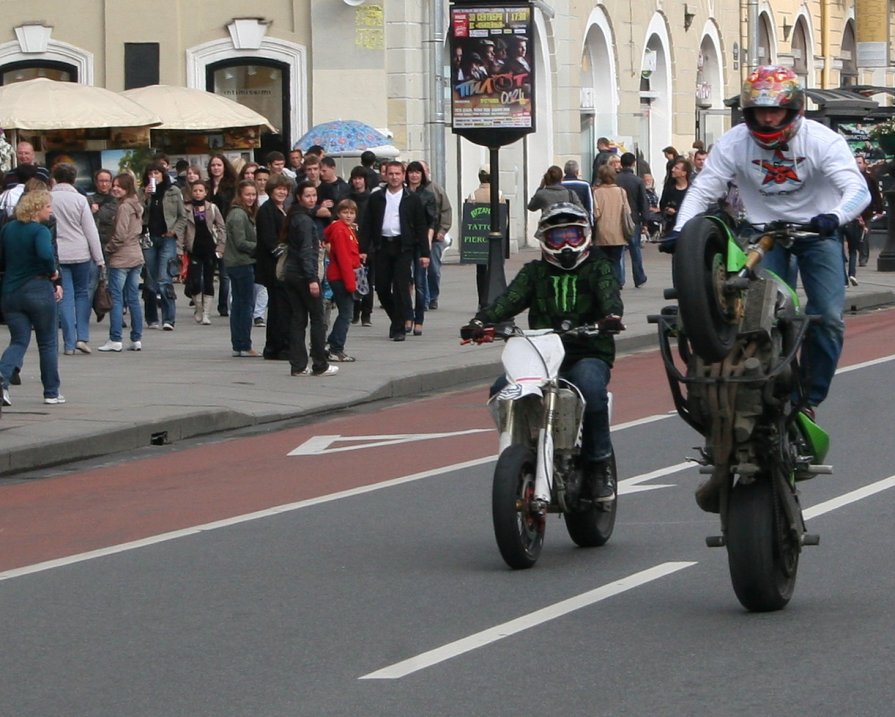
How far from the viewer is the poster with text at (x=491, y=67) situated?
22.5 meters

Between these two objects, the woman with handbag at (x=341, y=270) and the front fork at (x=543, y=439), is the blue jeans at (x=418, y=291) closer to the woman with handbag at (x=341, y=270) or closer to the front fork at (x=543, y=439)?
the woman with handbag at (x=341, y=270)

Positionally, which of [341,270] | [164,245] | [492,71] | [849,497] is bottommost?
[849,497]

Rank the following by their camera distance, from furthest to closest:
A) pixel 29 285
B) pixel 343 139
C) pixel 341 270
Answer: pixel 343 139
pixel 341 270
pixel 29 285

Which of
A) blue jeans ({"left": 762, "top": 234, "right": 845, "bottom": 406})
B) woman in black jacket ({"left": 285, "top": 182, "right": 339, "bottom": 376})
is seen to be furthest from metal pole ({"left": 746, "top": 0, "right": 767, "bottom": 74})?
blue jeans ({"left": 762, "top": 234, "right": 845, "bottom": 406})

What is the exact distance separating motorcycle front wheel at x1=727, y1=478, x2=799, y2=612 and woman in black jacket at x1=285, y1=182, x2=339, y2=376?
9.77 metres

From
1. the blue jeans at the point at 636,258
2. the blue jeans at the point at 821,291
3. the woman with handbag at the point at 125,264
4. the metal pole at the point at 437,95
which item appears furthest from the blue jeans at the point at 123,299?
the metal pole at the point at 437,95

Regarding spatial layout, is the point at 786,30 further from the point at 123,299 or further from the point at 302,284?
the point at 302,284

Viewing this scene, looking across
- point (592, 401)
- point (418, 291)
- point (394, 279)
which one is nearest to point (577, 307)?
point (592, 401)

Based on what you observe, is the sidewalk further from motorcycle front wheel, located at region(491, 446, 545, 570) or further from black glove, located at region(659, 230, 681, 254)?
black glove, located at region(659, 230, 681, 254)

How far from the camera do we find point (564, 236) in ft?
30.1

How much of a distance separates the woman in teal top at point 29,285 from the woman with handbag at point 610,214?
10176 millimetres

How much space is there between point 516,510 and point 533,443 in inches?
18.2

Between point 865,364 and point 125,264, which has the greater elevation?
point 125,264

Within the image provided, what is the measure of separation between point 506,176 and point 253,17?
234 inches
